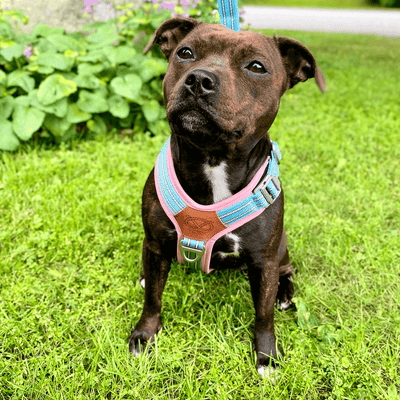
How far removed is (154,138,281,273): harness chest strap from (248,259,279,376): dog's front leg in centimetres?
29

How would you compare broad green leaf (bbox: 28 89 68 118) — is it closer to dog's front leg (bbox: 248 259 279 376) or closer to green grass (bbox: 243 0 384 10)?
dog's front leg (bbox: 248 259 279 376)

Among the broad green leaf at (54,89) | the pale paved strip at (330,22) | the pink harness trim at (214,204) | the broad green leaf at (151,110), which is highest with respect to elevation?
the pink harness trim at (214,204)

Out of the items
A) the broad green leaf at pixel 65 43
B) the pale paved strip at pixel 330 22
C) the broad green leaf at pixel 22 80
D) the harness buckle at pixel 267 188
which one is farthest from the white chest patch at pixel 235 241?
the pale paved strip at pixel 330 22

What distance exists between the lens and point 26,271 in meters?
2.79

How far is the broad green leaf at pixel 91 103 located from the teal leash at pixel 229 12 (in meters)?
2.43

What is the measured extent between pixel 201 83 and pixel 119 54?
308 cm

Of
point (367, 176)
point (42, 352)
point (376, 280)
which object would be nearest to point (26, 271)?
point (42, 352)

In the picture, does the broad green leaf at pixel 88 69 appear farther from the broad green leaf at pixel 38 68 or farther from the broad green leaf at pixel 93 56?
the broad green leaf at pixel 38 68

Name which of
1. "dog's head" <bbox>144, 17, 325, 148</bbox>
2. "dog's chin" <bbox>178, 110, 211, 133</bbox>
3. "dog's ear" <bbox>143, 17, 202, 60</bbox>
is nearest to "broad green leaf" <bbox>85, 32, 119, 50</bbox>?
"dog's ear" <bbox>143, 17, 202, 60</bbox>

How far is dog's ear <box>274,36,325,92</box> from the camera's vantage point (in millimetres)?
2064

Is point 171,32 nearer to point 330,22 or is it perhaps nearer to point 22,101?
point 22,101

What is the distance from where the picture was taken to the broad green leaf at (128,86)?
167 inches

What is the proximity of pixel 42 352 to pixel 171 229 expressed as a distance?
0.99 meters

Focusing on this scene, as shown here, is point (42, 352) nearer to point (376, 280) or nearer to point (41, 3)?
point (376, 280)
